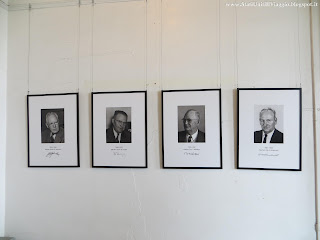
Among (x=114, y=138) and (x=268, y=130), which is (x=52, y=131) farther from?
(x=268, y=130)

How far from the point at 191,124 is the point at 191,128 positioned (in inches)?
1.2

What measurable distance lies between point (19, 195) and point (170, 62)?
164 centimetres

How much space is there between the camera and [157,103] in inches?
67.7

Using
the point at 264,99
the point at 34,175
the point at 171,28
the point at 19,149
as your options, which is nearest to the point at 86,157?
the point at 34,175

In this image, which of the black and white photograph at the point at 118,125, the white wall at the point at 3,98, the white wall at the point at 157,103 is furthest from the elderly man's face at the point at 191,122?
the white wall at the point at 3,98

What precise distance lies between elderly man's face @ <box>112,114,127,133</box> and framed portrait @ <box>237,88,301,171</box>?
861 mm

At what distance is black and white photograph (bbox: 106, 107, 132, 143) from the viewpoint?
172 cm

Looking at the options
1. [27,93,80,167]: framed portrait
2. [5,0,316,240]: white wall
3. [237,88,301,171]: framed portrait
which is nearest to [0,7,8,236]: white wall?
[5,0,316,240]: white wall

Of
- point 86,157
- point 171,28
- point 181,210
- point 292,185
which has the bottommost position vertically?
point 181,210

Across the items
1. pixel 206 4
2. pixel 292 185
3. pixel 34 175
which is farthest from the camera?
pixel 34 175

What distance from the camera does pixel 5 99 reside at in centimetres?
189

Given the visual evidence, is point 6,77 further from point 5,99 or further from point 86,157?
point 86,157

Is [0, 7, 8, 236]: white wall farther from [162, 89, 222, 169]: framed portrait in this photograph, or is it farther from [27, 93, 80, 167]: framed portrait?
[162, 89, 222, 169]: framed portrait

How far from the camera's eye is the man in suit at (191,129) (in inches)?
65.3
